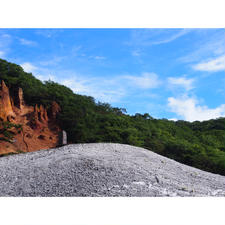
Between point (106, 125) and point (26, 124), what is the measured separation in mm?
2497

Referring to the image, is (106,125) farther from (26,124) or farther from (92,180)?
(92,180)

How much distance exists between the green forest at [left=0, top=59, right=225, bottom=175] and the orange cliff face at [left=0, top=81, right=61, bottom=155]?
0.21 meters

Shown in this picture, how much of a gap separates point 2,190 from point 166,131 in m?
6.56

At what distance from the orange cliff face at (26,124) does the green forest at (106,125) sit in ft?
0.70

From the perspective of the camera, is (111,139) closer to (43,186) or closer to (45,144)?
(45,144)

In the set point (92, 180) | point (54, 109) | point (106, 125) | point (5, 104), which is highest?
point (5, 104)

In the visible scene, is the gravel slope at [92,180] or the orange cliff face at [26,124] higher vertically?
the orange cliff face at [26,124]

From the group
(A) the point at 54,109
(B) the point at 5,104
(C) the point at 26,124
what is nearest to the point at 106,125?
(A) the point at 54,109

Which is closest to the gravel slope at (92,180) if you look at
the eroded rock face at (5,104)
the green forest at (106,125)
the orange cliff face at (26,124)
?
the orange cliff face at (26,124)

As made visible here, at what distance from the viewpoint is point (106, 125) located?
8.48m

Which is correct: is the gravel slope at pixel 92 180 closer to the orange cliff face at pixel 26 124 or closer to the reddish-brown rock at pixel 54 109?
the orange cliff face at pixel 26 124

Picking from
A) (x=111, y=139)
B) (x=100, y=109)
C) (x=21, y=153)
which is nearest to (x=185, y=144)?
(x=111, y=139)

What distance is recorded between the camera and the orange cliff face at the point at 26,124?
746cm

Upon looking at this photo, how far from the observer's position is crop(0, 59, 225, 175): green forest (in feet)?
26.3
